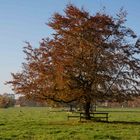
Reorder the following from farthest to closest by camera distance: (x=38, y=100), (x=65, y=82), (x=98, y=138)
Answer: (x=38, y=100)
(x=65, y=82)
(x=98, y=138)

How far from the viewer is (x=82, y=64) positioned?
39500 mm

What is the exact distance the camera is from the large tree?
129ft

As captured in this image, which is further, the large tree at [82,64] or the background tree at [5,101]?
the background tree at [5,101]

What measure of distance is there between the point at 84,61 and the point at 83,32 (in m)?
2.67

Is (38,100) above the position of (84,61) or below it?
below

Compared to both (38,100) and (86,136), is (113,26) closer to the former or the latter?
(38,100)

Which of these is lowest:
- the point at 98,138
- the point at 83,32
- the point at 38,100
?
the point at 98,138


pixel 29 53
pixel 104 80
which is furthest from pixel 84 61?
pixel 29 53

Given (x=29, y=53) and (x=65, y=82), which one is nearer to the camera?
(x=65, y=82)

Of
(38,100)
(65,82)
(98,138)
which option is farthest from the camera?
(38,100)

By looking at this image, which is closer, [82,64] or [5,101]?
[82,64]

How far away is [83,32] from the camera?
1594 inches

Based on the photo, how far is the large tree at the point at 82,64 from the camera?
1553 inches

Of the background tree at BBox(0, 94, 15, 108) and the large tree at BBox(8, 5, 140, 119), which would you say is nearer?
the large tree at BBox(8, 5, 140, 119)
